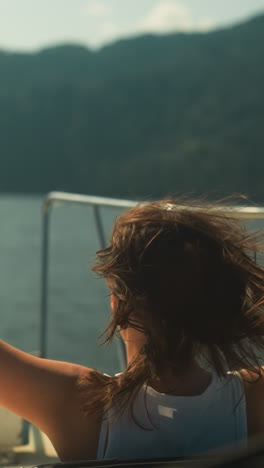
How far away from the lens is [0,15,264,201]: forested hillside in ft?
92.3

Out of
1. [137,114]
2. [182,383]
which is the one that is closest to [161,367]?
[182,383]

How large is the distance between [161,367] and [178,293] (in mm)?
91

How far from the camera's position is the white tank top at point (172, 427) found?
693 mm

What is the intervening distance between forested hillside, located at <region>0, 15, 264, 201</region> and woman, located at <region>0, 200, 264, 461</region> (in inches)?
953

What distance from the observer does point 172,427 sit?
A: 2.29ft

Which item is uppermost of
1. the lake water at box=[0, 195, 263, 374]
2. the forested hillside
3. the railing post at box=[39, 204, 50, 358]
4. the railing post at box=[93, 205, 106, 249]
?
the forested hillside

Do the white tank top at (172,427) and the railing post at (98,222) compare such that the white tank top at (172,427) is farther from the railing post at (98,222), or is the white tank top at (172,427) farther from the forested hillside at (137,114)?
the forested hillside at (137,114)

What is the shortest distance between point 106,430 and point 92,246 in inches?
92.0

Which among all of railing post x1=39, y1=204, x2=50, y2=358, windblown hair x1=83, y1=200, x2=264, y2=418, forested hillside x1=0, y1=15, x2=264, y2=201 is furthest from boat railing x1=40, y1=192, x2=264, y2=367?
forested hillside x1=0, y1=15, x2=264, y2=201

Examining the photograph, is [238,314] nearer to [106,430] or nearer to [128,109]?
[106,430]

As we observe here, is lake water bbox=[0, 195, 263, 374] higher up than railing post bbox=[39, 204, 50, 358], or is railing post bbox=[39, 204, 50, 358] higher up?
railing post bbox=[39, 204, 50, 358]

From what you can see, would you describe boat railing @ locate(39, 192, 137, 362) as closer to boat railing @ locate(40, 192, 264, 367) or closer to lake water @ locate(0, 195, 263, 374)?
boat railing @ locate(40, 192, 264, 367)

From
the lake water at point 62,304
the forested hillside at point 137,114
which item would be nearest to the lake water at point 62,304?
the lake water at point 62,304

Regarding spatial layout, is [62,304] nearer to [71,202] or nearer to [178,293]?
[71,202]
